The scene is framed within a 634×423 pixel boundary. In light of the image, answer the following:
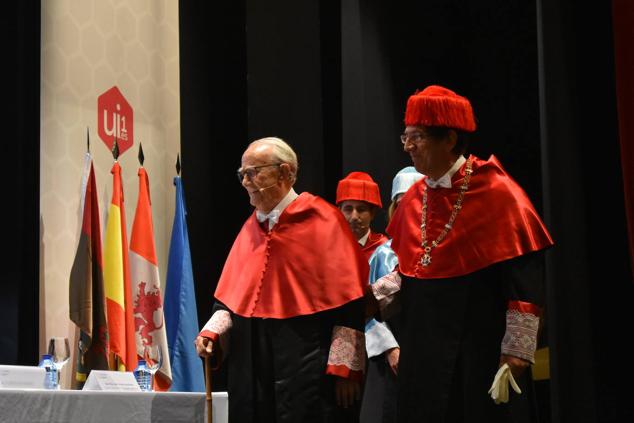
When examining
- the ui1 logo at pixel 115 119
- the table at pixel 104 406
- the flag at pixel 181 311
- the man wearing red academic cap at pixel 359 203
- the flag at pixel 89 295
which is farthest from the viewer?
the ui1 logo at pixel 115 119

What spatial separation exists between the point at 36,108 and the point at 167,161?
126 cm

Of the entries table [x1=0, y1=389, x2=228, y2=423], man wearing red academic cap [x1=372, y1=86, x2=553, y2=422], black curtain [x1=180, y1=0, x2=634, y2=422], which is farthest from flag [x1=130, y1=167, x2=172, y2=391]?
man wearing red academic cap [x1=372, y1=86, x2=553, y2=422]

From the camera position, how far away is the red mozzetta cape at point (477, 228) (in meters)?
3.54

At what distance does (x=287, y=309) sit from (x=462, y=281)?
2.87ft

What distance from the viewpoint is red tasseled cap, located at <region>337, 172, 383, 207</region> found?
554 cm

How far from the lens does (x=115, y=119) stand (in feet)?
21.5

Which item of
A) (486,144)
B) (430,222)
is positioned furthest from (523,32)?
(430,222)

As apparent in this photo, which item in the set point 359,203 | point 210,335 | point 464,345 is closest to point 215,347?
point 210,335

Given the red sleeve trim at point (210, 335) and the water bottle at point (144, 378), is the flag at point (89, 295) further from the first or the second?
the red sleeve trim at point (210, 335)

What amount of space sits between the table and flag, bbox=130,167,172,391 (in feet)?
7.11

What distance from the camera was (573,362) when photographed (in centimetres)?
455

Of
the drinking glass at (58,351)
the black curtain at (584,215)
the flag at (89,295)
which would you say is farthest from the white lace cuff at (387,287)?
the flag at (89,295)

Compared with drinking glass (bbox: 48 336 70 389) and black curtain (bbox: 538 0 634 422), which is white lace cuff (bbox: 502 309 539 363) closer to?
black curtain (bbox: 538 0 634 422)

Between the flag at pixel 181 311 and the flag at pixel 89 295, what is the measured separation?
55 centimetres
